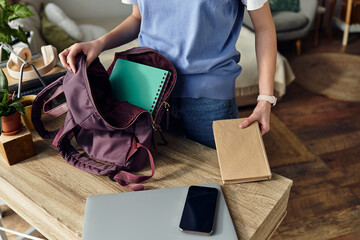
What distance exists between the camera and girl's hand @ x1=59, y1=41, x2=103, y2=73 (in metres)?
0.89

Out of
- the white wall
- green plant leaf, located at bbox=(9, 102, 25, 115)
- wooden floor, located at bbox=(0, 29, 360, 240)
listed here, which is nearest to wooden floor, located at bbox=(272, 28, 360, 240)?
wooden floor, located at bbox=(0, 29, 360, 240)

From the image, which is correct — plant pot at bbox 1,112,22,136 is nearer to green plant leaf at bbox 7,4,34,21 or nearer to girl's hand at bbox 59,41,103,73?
girl's hand at bbox 59,41,103,73

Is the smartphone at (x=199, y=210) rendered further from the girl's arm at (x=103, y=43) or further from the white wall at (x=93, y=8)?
the white wall at (x=93, y=8)

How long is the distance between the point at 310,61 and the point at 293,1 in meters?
0.61

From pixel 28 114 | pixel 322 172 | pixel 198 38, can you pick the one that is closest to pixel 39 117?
pixel 28 114

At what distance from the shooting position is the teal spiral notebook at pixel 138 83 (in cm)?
91

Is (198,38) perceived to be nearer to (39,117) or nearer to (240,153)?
(240,153)

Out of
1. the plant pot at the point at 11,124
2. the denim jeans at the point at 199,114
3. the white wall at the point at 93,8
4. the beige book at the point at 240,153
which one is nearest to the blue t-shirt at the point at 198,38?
the denim jeans at the point at 199,114

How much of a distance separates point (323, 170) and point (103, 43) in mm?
1555

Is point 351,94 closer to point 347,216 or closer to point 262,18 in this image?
point 347,216

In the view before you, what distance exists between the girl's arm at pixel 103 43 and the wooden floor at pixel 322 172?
3.50 ft

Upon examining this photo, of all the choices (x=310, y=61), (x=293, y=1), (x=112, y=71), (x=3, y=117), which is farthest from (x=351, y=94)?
(x=3, y=117)

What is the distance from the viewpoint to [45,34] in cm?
237

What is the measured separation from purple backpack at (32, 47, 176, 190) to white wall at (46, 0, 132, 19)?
2218 mm
